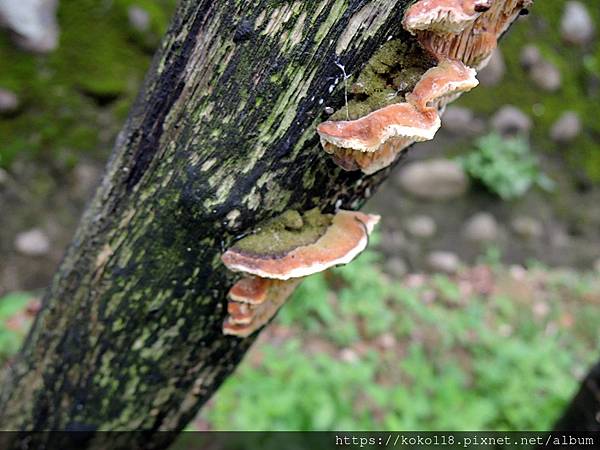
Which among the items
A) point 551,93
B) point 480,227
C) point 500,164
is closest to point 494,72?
point 551,93

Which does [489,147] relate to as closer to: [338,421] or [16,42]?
[338,421]

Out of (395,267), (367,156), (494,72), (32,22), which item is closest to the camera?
(367,156)

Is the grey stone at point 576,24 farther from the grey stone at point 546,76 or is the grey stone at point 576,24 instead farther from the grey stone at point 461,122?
the grey stone at point 461,122

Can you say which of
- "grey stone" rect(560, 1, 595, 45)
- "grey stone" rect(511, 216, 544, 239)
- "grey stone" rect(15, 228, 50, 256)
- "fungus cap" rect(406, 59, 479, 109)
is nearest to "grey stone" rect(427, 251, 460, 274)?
"grey stone" rect(511, 216, 544, 239)

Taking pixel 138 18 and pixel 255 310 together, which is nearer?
pixel 255 310

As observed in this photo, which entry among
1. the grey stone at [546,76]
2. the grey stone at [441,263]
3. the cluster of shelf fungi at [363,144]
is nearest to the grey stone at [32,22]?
the cluster of shelf fungi at [363,144]

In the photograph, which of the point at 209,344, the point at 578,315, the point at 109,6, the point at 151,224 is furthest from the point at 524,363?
the point at 109,6

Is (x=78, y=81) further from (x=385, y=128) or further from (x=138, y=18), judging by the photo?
(x=385, y=128)
